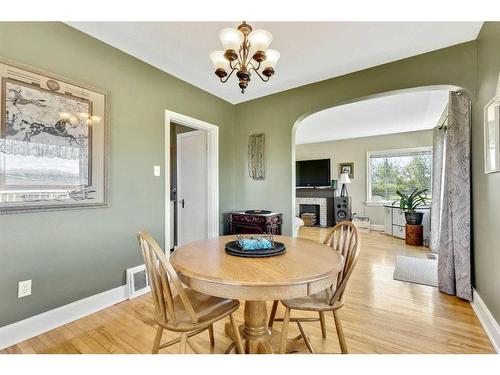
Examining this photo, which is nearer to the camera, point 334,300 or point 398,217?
point 334,300

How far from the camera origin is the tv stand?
6887 mm

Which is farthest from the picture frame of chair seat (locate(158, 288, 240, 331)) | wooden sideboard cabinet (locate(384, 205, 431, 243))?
wooden sideboard cabinet (locate(384, 205, 431, 243))

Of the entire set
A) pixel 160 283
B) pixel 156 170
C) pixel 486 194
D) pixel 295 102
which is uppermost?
pixel 295 102

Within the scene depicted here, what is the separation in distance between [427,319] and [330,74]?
2.57 m

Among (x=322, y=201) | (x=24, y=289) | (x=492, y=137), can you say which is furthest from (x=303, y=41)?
(x=322, y=201)

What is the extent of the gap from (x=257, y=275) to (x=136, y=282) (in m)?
1.85

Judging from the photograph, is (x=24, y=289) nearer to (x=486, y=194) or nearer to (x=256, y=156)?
(x=256, y=156)

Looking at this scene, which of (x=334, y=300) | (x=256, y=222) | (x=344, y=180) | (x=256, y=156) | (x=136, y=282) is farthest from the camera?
(x=344, y=180)

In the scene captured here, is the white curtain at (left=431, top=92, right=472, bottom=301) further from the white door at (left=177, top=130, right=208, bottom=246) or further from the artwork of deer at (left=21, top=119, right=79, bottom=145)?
the artwork of deer at (left=21, top=119, right=79, bottom=145)

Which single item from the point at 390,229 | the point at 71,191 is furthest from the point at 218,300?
the point at 390,229

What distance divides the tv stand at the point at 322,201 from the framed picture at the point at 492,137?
4.94 meters

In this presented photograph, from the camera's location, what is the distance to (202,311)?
1.40m

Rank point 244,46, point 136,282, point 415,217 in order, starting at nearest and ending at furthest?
point 244,46
point 136,282
point 415,217
